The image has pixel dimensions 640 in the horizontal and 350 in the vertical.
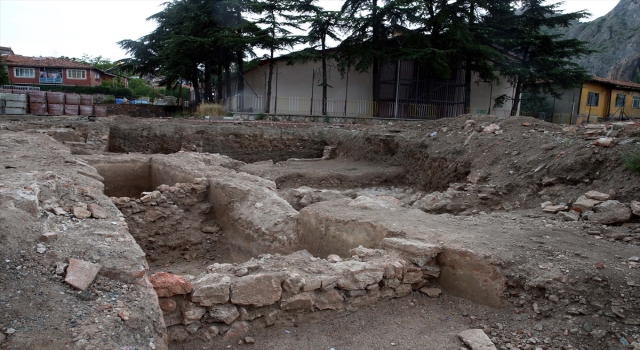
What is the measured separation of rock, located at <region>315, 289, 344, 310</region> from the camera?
3488mm

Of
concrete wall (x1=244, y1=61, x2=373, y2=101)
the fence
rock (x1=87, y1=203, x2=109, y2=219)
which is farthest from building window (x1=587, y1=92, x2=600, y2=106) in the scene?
rock (x1=87, y1=203, x2=109, y2=219)

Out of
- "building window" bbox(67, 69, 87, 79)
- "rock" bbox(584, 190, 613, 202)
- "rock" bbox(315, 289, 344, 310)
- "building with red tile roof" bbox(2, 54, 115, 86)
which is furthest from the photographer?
"building window" bbox(67, 69, 87, 79)

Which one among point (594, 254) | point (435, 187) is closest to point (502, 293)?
point (594, 254)

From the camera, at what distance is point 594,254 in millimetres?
4000

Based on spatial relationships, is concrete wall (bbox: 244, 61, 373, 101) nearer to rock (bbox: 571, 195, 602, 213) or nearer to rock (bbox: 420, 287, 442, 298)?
rock (bbox: 571, 195, 602, 213)

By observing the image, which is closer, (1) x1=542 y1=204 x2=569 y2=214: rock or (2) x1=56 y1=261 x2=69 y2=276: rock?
(2) x1=56 y1=261 x2=69 y2=276: rock

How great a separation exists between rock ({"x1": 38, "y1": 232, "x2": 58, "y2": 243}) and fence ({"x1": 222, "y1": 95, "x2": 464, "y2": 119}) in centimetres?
1751

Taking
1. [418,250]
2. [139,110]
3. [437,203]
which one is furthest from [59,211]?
[139,110]

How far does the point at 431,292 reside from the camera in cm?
396

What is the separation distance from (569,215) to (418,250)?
2.77m

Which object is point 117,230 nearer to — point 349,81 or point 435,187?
point 435,187

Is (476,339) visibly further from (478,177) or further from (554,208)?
(478,177)

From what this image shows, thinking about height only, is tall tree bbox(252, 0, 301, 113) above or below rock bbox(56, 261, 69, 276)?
above

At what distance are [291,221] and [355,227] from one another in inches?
47.8
